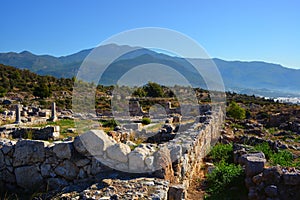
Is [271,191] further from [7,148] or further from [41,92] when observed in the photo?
[41,92]

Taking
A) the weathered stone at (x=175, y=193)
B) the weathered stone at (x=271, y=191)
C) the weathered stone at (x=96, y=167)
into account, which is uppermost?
the weathered stone at (x=96, y=167)

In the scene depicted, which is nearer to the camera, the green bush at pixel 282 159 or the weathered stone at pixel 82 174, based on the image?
the weathered stone at pixel 82 174

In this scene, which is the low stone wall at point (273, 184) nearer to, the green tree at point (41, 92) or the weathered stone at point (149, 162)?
the weathered stone at point (149, 162)

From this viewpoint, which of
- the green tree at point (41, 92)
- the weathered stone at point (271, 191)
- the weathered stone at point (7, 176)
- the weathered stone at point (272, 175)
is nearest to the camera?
the weathered stone at point (271, 191)

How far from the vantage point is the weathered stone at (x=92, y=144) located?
252 inches

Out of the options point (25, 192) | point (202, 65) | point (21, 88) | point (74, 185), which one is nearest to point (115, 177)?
point (74, 185)

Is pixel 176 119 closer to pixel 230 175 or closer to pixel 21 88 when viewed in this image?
pixel 230 175

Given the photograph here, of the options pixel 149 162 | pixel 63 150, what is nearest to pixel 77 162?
pixel 63 150

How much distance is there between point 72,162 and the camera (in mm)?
6609

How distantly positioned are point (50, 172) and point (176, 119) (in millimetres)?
17985

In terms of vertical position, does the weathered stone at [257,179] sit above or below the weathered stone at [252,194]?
above

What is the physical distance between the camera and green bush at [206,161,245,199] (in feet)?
23.9

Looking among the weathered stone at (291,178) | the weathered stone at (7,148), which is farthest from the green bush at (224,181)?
the weathered stone at (7,148)

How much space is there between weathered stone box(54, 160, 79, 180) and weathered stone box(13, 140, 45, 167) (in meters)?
0.49
